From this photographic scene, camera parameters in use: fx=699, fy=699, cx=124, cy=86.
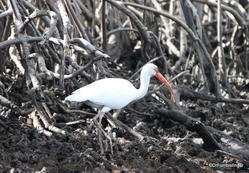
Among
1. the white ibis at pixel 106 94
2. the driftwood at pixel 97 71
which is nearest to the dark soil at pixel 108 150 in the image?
the driftwood at pixel 97 71

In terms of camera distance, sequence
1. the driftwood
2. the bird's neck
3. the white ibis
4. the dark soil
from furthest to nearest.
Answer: the bird's neck
the white ibis
the driftwood
the dark soil

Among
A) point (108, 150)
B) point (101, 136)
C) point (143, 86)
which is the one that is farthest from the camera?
point (143, 86)

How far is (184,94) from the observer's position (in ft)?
28.1

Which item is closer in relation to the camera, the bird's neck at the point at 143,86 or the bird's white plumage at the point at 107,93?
the bird's white plumage at the point at 107,93

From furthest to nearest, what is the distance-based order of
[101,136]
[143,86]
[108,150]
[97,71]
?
1. [97,71]
2. [143,86]
3. [101,136]
4. [108,150]

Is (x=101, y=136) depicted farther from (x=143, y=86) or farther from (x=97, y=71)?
(x=97, y=71)

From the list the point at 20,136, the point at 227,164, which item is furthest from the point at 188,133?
the point at 20,136

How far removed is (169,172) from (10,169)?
149 cm

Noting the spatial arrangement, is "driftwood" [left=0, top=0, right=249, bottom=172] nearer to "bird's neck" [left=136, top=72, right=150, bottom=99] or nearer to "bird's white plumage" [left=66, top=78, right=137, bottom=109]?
"bird's white plumage" [left=66, top=78, right=137, bottom=109]

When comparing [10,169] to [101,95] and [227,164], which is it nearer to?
[101,95]

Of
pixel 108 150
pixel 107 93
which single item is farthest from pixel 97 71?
pixel 108 150

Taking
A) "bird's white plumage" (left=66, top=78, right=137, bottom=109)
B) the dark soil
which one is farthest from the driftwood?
"bird's white plumage" (left=66, top=78, right=137, bottom=109)

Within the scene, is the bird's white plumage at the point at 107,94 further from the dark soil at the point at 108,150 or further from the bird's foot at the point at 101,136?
the dark soil at the point at 108,150

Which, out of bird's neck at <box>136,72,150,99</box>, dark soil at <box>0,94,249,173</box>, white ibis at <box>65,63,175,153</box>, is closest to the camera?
dark soil at <box>0,94,249,173</box>
